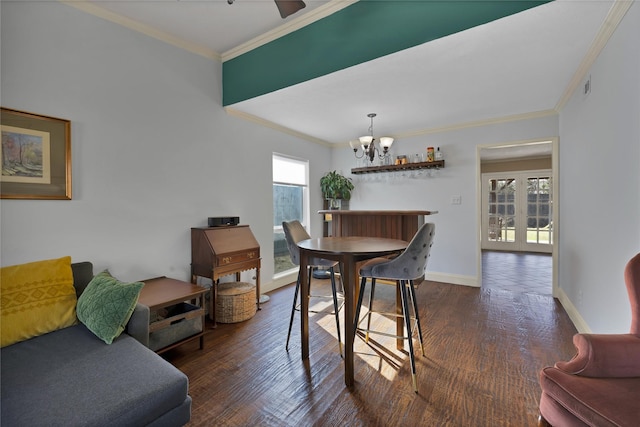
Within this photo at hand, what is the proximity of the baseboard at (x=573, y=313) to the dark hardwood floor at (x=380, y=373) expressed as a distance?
0.07 meters

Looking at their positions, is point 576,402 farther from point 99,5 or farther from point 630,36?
point 99,5

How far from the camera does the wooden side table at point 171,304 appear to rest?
2.09m

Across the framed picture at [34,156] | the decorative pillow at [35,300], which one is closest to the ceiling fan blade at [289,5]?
the framed picture at [34,156]

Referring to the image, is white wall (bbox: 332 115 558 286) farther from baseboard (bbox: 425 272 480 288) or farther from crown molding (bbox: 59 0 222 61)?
crown molding (bbox: 59 0 222 61)

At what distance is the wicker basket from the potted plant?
2442mm

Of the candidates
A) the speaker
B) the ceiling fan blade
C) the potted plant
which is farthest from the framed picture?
the potted plant

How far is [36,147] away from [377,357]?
295cm

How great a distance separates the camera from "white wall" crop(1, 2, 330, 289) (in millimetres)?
1990

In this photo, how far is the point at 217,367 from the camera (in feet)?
6.91

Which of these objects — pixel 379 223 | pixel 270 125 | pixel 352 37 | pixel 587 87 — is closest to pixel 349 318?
pixel 379 223

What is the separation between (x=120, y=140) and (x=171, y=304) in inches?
58.6

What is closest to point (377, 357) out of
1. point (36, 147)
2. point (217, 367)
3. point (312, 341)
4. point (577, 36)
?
point (312, 341)

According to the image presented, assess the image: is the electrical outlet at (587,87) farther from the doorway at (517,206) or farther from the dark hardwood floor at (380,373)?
the doorway at (517,206)

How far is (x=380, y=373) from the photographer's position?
6.62ft
